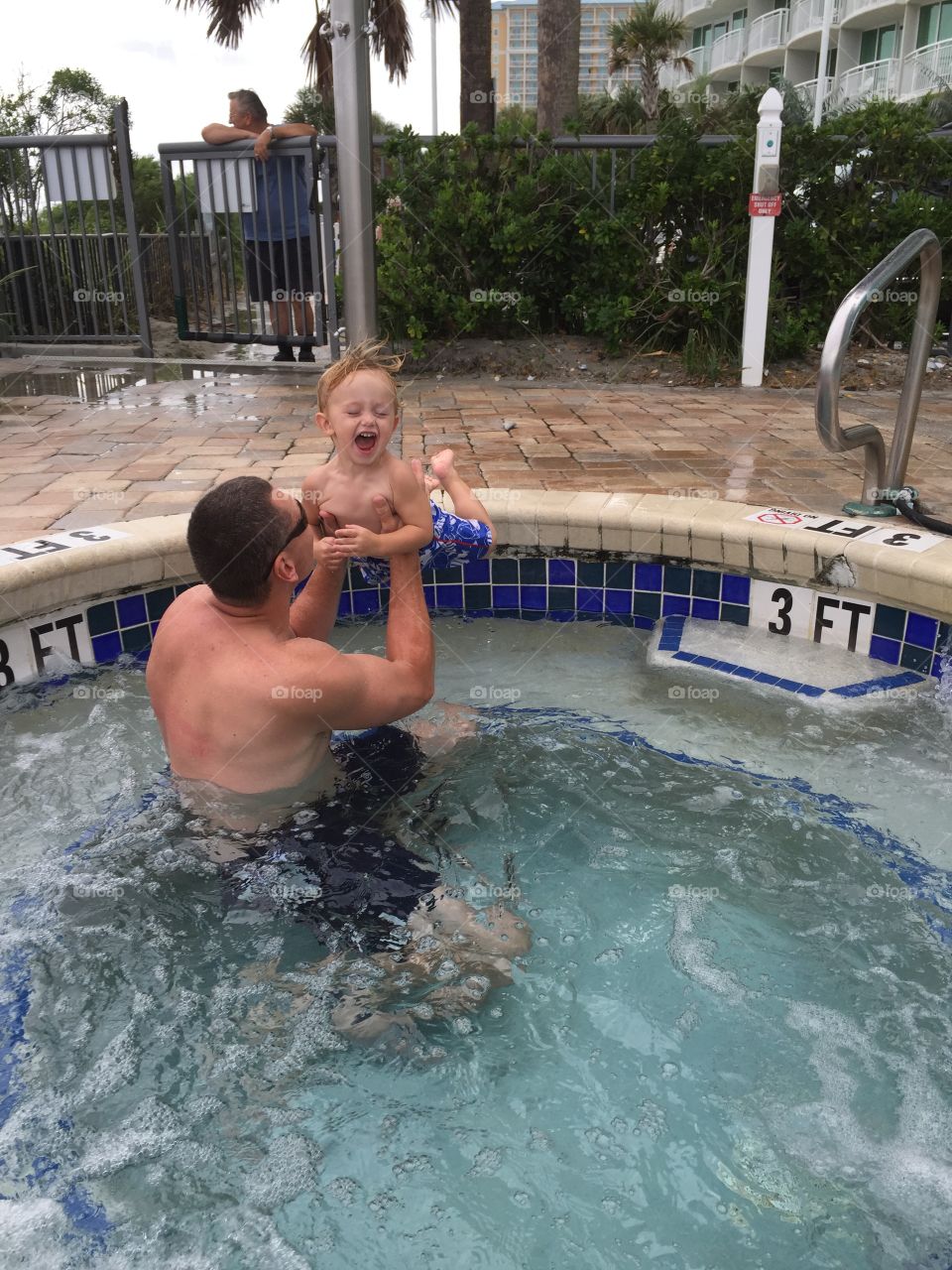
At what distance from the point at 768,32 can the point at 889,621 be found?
46.1 m

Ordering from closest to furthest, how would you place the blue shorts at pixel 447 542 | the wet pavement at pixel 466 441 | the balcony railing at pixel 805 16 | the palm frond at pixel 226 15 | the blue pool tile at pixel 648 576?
the blue shorts at pixel 447 542, the blue pool tile at pixel 648 576, the wet pavement at pixel 466 441, the palm frond at pixel 226 15, the balcony railing at pixel 805 16

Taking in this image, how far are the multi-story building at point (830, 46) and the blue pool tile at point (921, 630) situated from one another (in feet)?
78.6

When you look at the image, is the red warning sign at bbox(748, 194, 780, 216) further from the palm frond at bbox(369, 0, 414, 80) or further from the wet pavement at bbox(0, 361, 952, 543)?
the palm frond at bbox(369, 0, 414, 80)

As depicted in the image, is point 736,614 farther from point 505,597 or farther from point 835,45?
point 835,45

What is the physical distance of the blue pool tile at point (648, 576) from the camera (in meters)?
4.22

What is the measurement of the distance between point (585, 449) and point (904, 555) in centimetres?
253

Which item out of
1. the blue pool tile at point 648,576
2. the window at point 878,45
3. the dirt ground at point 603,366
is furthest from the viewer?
the window at point 878,45

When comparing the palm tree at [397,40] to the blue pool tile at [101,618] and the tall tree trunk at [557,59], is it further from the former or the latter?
the blue pool tile at [101,618]

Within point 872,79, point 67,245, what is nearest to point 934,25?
point 872,79

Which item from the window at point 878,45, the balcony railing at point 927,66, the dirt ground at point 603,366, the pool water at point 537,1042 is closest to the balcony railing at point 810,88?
the window at point 878,45

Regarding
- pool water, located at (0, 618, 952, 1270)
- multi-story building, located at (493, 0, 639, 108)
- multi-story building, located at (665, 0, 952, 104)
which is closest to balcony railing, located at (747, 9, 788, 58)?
multi-story building, located at (665, 0, 952, 104)

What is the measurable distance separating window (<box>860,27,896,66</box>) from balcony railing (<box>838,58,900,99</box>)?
1.01 feet

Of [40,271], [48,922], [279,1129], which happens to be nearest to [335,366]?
[48,922]

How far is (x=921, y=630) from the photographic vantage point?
3.64 metres
